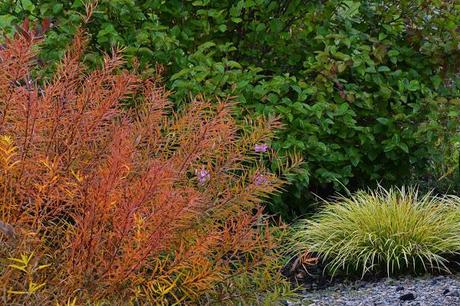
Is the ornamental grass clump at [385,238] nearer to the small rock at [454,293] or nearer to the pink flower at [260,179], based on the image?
the small rock at [454,293]

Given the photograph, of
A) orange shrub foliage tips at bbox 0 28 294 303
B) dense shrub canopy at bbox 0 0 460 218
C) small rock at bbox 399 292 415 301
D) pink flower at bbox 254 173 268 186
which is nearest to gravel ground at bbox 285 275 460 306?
small rock at bbox 399 292 415 301

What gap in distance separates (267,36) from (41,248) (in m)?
3.21

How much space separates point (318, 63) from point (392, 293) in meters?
1.61

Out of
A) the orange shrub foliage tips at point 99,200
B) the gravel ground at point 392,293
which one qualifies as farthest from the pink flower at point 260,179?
the gravel ground at point 392,293

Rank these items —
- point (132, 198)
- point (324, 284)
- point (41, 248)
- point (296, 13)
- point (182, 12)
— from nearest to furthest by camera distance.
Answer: point (132, 198) → point (41, 248) → point (324, 284) → point (182, 12) → point (296, 13)

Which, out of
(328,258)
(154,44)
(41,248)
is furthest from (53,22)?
(41,248)

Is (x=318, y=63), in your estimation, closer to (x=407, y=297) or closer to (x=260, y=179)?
(x=407, y=297)

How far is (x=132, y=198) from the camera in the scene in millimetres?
2988

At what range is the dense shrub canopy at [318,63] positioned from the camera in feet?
18.2

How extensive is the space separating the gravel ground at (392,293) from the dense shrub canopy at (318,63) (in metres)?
0.73

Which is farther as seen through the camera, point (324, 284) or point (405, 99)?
point (405, 99)

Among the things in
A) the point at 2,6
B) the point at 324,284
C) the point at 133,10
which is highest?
the point at 133,10

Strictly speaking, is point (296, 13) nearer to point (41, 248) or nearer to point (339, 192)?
point (339, 192)

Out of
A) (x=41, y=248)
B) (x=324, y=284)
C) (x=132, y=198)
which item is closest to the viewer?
(x=132, y=198)
